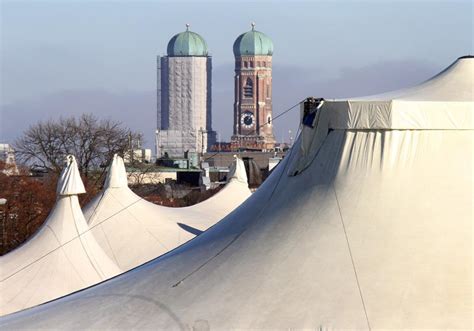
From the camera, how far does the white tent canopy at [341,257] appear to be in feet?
53.2

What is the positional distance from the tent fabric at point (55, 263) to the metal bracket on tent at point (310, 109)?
9.55 metres

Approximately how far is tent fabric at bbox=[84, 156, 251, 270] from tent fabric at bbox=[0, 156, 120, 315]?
225 inches

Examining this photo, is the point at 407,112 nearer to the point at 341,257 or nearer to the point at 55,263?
the point at 341,257

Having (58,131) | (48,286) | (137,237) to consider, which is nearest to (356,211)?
(48,286)

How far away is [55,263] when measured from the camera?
28234 millimetres

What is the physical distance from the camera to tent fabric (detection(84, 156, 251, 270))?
120 ft

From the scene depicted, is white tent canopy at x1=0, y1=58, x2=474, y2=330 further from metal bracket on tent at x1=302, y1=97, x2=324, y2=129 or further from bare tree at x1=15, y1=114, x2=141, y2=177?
bare tree at x1=15, y1=114, x2=141, y2=177

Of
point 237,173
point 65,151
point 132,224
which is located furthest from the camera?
point 65,151

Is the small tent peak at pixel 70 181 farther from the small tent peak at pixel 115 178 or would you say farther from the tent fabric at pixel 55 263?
the small tent peak at pixel 115 178

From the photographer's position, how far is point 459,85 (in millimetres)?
18281

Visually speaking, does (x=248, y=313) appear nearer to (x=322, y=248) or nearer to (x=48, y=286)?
(x=322, y=248)

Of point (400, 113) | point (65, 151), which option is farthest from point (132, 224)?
point (65, 151)

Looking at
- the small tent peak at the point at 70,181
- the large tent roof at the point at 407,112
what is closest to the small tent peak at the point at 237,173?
the small tent peak at the point at 70,181

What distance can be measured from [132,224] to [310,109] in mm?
19306
